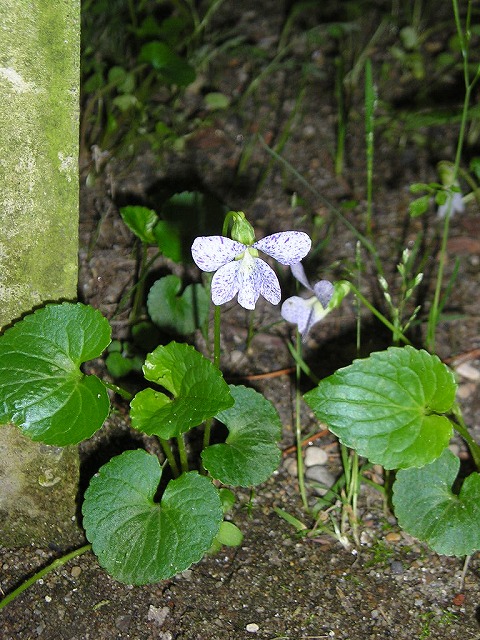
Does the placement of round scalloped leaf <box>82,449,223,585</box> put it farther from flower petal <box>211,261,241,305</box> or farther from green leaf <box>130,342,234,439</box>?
flower petal <box>211,261,241,305</box>

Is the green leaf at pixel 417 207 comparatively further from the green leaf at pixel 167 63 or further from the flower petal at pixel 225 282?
the green leaf at pixel 167 63

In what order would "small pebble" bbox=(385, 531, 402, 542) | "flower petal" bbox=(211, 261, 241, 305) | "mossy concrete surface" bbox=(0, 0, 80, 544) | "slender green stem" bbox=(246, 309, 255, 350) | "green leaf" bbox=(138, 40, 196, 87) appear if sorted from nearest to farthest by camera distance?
1. "mossy concrete surface" bbox=(0, 0, 80, 544)
2. "flower petal" bbox=(211, 261, 241, 305)
3. "small pebble" bbox=(385, 531, 402, 542)
4. "slender green stem" bbox=(246, 309, 255, 350)
5. "green leaf" bbox=(138, 40, 196, 87)

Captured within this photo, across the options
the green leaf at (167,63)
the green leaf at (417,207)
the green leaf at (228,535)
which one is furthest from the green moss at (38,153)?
the green leaf at (167,63)

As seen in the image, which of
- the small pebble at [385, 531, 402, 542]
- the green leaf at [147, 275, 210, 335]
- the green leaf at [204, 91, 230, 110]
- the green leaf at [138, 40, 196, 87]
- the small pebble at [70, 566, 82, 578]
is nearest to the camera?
the small pebble at [70, 566, 82, 578]

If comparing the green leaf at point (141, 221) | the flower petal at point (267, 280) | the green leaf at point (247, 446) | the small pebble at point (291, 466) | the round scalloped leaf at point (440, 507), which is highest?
the flower petal at point (267, 280)

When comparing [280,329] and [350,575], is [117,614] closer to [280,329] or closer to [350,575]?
[350,575]

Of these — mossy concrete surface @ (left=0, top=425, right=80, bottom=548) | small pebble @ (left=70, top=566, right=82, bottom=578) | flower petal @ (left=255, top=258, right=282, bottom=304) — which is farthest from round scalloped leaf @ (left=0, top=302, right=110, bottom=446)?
small pebble @ (left=70, top=566, right=82, bottom=578)
